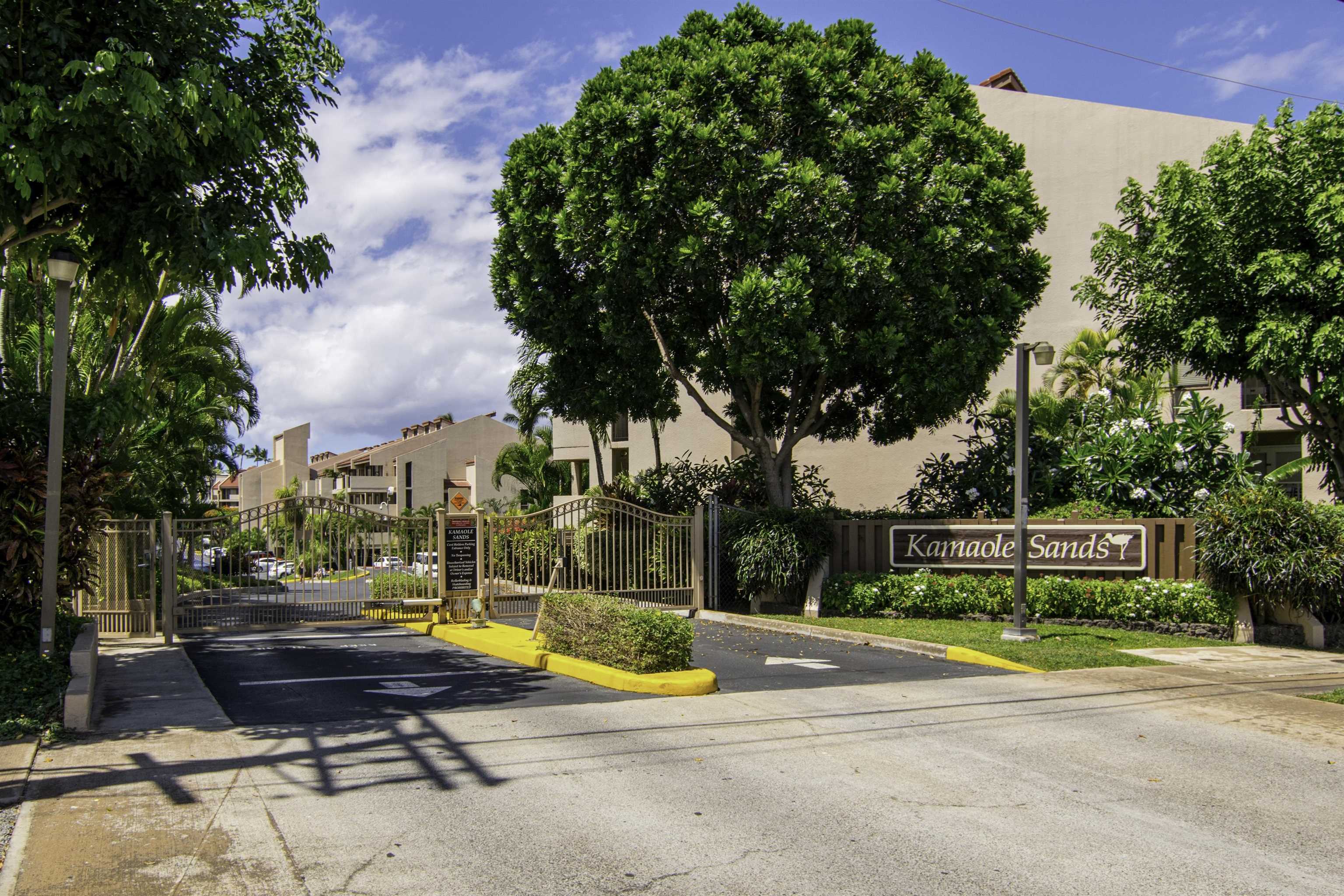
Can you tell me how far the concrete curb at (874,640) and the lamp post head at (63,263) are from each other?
34.1ft

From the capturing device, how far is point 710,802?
21.2ft

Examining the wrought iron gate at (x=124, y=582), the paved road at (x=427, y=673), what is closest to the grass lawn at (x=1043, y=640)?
the paved road at (x=427, y=673)

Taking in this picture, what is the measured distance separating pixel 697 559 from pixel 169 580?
8551mm

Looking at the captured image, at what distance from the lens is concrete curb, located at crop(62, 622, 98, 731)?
8.27 metres

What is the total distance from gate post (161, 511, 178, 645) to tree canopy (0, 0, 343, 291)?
161 inches

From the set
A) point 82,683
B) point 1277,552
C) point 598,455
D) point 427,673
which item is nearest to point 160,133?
point 82,683

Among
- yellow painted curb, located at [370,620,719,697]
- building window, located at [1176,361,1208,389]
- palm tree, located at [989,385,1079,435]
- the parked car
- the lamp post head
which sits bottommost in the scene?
yellow painted curb, located at [370,620,719,697]

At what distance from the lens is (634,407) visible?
69.2 ft

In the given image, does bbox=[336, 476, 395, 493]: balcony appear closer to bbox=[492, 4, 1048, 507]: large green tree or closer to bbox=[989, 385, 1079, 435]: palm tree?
bbox=[989, 385, 1079, 435]: palm tree

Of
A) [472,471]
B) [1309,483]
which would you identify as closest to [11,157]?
[1309,483]

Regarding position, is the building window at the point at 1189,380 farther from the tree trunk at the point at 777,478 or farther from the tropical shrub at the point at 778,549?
the tropical shrub at the point at 778,549

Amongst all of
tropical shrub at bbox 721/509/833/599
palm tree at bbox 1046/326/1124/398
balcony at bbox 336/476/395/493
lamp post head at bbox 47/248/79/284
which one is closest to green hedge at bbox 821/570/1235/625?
tropical shrub at bbox 721/509/833/599

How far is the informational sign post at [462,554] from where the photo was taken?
50.6ft

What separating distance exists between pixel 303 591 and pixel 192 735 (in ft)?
25.0
